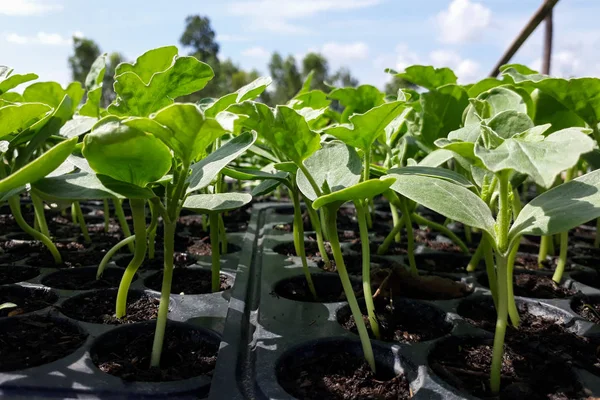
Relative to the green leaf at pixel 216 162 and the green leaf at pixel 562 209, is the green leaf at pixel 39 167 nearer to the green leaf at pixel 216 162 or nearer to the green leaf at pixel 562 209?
the green leaf at pixel 216 162

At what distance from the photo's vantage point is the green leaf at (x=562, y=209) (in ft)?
1.38

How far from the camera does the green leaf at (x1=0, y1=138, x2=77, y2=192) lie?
0.39 m

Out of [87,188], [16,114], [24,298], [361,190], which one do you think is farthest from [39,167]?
[24,298]

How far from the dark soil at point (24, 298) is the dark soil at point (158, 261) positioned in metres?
0.20

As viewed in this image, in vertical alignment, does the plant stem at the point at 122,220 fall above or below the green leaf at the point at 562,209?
below

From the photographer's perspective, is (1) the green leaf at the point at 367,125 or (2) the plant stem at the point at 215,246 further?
(2) the plant stem at the point at 215,246

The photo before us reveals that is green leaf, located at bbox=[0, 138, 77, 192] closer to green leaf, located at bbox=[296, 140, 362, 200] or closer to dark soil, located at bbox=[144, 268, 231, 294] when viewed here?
green leaf, located at bbox=[296, 140, 362, 200]

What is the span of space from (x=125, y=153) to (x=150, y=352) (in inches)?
11.5

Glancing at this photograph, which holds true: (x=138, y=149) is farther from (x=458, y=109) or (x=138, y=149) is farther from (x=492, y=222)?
(x=458, y=109)

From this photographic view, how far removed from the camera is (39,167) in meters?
0.40

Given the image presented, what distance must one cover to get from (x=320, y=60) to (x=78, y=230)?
2140 cm

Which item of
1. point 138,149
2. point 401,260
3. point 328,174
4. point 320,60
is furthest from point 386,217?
point 320,60

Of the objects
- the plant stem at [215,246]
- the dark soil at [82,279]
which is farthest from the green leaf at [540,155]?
the dark soil at [82,279]

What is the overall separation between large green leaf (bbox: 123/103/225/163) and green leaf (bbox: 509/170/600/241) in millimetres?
313
